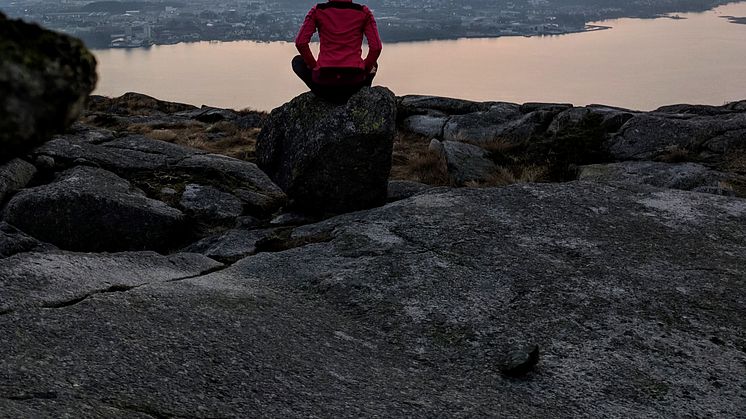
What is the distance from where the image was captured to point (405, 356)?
672 centimetres

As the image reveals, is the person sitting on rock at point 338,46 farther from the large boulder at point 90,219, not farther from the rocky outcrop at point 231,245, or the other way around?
the large boulder at point 90,219

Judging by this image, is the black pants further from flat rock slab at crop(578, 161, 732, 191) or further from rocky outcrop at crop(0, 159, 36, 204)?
flat rock slab at crop(578, 161, 732, 191)

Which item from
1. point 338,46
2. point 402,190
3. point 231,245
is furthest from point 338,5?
point 231,245

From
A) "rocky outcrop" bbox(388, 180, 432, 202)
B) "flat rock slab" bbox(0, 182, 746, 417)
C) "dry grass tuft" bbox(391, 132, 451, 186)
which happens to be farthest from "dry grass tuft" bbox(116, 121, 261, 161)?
"flat rock slab" bbox(0, 182, 746, 417)

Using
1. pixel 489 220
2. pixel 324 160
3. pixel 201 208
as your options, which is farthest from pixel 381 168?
pixel 201 208

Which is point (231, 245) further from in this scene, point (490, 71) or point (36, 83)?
point (490, 71)

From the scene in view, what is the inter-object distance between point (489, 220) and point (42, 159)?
10159 millimetres

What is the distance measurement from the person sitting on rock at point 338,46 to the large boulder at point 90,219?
412 centimetres

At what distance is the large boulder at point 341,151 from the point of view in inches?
480

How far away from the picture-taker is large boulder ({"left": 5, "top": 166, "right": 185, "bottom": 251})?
36.6 ft

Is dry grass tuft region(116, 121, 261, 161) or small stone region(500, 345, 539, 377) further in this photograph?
dry grass tuft region(116, 121, 261, 161)

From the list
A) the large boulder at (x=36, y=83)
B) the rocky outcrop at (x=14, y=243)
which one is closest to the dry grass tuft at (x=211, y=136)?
the rocky outcrop at (x=14, y=243)

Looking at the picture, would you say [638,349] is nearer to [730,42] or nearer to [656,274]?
[656,274]

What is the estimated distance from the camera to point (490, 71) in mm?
138250
